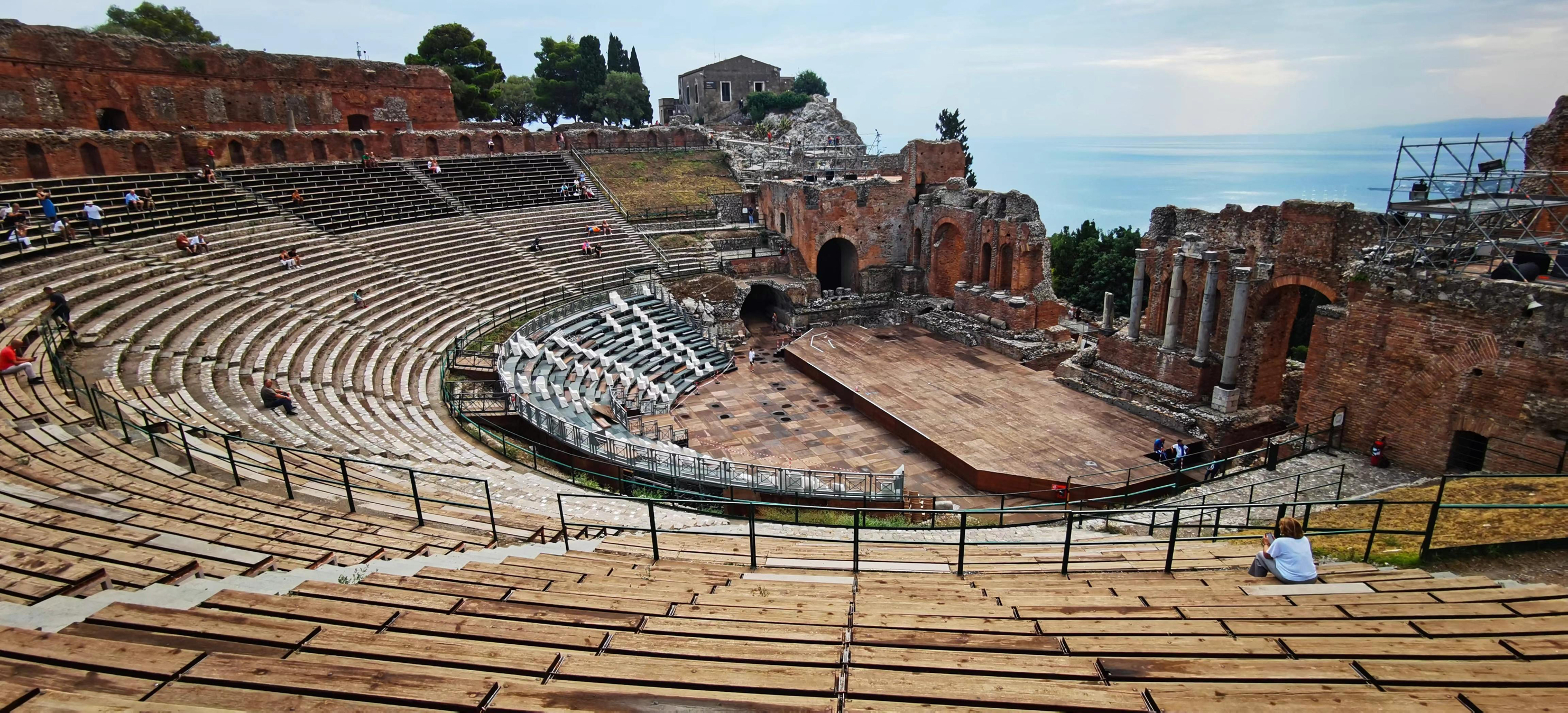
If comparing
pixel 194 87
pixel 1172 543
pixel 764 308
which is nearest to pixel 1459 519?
pixel 1172 543

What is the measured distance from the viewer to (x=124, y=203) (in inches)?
806

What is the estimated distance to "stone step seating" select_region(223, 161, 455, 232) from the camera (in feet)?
81.1

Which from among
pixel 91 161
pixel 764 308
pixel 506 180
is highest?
pixel 91 161

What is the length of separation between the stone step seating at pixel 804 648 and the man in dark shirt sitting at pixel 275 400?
8.48 m

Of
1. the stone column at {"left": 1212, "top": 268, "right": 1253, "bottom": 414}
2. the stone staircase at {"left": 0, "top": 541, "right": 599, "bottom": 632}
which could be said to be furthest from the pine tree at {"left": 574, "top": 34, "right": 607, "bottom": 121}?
the stone staircase at {"left": 0, "top": 541, "right": 599, "bottom": 632}

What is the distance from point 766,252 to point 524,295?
1115 cm

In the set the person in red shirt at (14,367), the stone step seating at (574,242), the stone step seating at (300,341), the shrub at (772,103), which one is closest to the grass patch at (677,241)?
the stone step seating at (574,242)

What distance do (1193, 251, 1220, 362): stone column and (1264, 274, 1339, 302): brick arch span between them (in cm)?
115

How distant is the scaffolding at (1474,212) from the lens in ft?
39.3

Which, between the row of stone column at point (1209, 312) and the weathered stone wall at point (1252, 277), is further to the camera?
the row of stone column at point (1209, 312)

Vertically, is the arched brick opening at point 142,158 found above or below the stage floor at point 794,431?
above

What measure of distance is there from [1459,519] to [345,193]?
31700 mm

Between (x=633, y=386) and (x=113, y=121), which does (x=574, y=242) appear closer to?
(x=633, y=386)

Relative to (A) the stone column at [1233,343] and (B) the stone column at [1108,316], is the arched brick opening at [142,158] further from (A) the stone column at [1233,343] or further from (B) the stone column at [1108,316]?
(A) the stone column at [1233,343]
